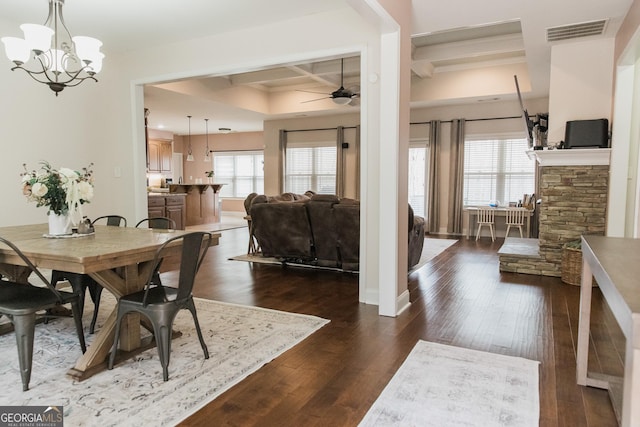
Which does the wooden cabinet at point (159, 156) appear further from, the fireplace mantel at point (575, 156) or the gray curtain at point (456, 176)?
the fireplace mantel at point (575, 156)

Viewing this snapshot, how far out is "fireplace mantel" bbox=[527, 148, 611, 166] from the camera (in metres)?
4.66

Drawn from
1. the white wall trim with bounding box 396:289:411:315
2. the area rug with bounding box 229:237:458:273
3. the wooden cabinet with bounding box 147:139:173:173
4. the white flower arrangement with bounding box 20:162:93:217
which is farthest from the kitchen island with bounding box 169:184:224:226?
the white wall trim with bounding box 396:289:411:315

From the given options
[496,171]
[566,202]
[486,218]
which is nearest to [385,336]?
[566,202]

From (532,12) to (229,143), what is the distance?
10.6m

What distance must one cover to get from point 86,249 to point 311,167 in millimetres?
8591

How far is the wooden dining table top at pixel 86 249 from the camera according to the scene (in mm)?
2182

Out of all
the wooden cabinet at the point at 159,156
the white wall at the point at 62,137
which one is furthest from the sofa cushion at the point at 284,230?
the wooden cabinet at the point at 159,156

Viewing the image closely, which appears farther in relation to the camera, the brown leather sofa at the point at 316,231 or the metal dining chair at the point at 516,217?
the metal dining chair at the point at 516,217

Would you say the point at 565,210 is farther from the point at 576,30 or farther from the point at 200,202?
the point at 200,202

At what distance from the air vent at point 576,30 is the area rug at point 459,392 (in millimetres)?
3653

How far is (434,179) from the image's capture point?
9.13 metres

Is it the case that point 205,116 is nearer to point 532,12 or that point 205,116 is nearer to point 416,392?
point 532,12

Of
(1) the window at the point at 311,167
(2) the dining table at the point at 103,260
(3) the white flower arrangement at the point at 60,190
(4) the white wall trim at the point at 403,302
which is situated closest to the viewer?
(2) the dining table at the point at 103,260

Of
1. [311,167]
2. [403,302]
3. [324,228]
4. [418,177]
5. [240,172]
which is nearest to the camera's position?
[403,302]
